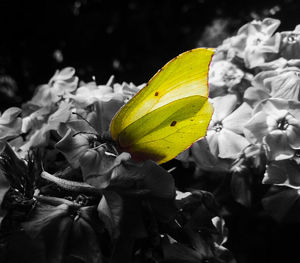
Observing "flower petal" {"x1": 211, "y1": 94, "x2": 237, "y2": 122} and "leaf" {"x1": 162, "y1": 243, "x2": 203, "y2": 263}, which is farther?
"flower petal" {"x1": 211, "y1": 94, "x2": 237, "y2": 122}

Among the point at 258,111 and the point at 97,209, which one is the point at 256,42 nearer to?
the point at 258,111

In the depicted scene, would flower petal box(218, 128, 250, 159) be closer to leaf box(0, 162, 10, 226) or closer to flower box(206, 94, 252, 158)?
flower box(206, 94, 252, 158)

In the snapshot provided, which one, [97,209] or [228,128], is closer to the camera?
[97,209]

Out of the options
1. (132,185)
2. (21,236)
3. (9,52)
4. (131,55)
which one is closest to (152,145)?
(132,185)

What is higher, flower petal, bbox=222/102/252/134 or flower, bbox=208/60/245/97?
flower, bbox=208/60/245/97

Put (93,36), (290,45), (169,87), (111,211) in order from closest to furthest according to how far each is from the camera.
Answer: (111,211) < (169,87) < (290,45) < (93,36)

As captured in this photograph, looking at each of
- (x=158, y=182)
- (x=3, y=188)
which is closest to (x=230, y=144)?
(x=158, y=182)

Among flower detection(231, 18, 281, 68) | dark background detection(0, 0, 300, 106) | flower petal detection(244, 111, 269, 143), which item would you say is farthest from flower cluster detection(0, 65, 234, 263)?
dark background detection(0, 0, 300, 106)
